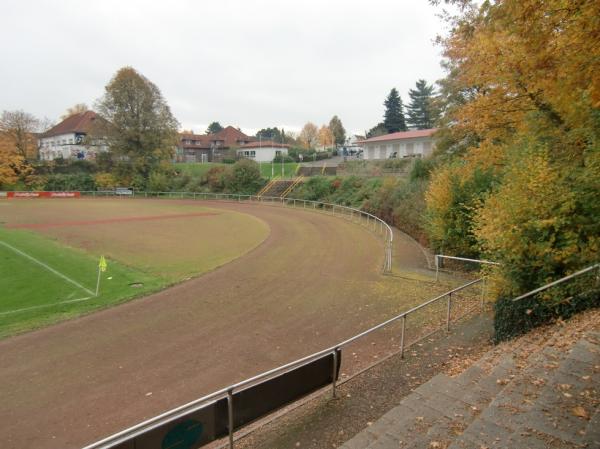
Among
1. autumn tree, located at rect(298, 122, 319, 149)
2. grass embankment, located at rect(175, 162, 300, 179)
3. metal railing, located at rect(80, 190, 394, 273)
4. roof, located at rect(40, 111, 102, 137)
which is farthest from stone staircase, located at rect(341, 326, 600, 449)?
autumn tree, located at rect(298, 122, 319, 149)

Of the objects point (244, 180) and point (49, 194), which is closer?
point (244, 180)

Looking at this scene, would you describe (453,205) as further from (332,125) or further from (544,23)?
(332,125)

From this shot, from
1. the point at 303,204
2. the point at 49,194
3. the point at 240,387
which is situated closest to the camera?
the point at 240,387

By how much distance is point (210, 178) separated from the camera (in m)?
54.5

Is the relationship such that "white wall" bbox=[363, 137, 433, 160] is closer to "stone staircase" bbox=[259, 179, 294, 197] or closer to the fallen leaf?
"stone staircase" bbox=[259, 179, 294, 197]

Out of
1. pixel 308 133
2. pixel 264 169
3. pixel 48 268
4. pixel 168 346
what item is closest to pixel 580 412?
pixel 168 346

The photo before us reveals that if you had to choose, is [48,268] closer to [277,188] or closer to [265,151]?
[277,188]

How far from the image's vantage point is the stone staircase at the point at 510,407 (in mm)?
4074

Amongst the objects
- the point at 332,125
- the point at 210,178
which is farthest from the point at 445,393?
the point at 332,125

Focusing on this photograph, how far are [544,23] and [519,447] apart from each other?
7.00 m

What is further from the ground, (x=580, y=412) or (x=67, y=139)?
(x=67, y=139)

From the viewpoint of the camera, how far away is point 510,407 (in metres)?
4.64

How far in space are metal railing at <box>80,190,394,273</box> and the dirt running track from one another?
468 centimetres

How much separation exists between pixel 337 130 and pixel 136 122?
6496 centimetres
